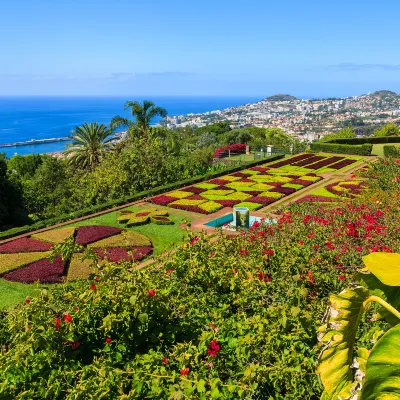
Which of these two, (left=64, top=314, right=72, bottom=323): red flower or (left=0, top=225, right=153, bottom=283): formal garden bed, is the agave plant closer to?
(left=64, top=314, right=72, bottom=323): red flower

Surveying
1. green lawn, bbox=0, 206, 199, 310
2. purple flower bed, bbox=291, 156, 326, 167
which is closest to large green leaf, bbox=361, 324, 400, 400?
green lawn, bbox=0, 206, 199, 310

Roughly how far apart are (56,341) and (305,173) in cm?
2426

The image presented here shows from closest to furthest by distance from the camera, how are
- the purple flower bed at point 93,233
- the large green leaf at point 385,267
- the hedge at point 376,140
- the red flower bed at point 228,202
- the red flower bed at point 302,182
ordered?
1. the large green leaf at point 385,267
2. the purple flower bed at point 93,233
3. the red flower bed at point 228,202
4. the red flower bed at point 302,182
5. the hedge at point 376,140

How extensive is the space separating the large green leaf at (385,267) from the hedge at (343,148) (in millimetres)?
34644

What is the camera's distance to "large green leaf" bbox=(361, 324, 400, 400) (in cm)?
131

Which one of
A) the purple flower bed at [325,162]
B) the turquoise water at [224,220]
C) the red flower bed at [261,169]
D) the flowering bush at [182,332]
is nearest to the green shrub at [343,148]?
the purple flower bed at [325,162]

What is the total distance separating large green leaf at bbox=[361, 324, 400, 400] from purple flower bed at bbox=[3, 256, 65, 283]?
11100mm

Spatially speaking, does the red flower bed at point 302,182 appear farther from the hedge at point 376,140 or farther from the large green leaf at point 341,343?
the large green leaf at point 341,343

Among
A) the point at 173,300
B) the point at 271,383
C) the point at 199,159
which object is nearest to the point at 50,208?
the point at 199,159

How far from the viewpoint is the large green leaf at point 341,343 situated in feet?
5.33

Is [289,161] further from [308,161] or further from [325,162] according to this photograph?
[325,162]

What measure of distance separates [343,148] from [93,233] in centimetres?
2655

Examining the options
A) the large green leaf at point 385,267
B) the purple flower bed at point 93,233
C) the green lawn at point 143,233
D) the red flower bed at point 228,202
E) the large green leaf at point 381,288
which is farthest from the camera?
the red flower bed at point 228,202

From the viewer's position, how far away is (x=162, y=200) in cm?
1978
